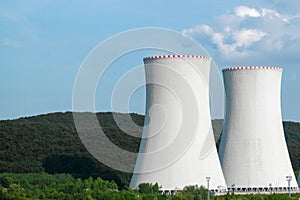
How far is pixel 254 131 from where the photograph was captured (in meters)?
21.8

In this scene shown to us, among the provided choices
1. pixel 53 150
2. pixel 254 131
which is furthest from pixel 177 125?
pixel 53 150

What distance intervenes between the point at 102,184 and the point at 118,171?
30.3 feet

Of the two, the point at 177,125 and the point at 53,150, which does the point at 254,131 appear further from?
the point at 53,150

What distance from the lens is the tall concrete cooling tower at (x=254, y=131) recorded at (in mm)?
21656

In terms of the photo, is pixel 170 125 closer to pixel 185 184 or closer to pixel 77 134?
pixel 185 184

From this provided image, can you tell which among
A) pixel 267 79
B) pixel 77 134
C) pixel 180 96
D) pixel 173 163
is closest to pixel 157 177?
pixel 173 163

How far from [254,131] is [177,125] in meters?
3.21

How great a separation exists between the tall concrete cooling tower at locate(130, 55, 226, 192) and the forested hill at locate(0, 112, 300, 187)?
10.9 metres

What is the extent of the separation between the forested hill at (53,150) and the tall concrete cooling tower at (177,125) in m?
10.9

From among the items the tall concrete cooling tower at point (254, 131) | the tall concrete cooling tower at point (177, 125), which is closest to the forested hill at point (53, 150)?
the tall concrete cooling tower at point (254, 131)

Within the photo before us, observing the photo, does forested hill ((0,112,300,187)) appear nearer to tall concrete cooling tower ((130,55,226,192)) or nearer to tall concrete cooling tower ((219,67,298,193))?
tall concrete cooling tower ((219,67,298,193))

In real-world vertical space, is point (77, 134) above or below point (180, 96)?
above

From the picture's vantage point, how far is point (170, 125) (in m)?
19.8

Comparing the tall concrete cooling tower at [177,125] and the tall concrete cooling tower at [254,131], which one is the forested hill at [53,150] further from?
the tall concrete cooling tower at [177,125]
